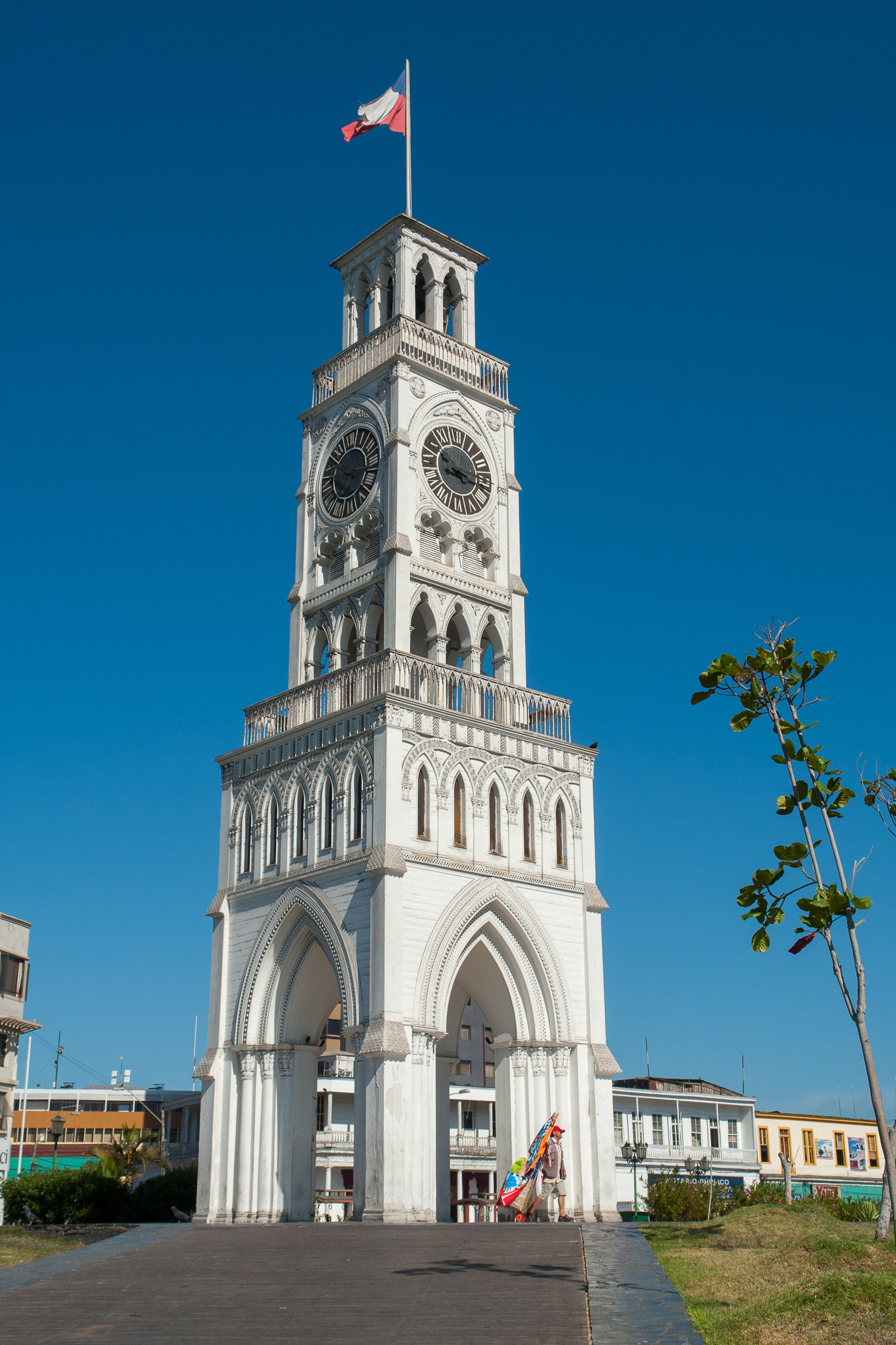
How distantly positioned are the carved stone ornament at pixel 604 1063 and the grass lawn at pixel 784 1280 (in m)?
10.8

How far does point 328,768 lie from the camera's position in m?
35.4

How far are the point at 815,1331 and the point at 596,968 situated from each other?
24080 mm

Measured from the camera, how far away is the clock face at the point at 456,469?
4022 centimetres

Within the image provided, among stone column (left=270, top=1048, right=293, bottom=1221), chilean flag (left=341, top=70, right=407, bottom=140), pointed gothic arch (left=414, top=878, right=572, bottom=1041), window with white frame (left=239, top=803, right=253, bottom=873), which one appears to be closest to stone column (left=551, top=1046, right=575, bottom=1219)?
pointed gothic arch (left=414, top=878, right=572, bottom=1041)

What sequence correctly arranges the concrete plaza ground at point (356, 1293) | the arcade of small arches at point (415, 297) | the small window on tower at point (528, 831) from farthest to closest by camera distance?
the arcade of small arches at point (415, 297) → the small window on tower at point (528, 831) → the concrete plaza ground at point (356, 1293)

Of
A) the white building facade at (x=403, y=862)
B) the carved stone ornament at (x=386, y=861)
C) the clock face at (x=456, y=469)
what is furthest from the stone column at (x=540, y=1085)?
the clock face at (x=456, y=469)

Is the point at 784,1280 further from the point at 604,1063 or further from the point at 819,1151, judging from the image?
the point at 819,1151

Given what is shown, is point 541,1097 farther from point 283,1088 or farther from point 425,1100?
point 283,1088

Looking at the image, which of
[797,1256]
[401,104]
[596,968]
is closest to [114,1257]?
[797,1256]

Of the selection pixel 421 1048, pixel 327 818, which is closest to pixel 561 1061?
pixel 421 1048

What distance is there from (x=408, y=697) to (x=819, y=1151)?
181 feet

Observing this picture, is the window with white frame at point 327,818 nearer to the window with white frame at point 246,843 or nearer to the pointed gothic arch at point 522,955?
the window with white frame at point 246,843

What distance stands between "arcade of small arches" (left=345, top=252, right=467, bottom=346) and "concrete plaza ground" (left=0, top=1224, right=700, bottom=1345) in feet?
94.0

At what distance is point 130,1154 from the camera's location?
226 ft
